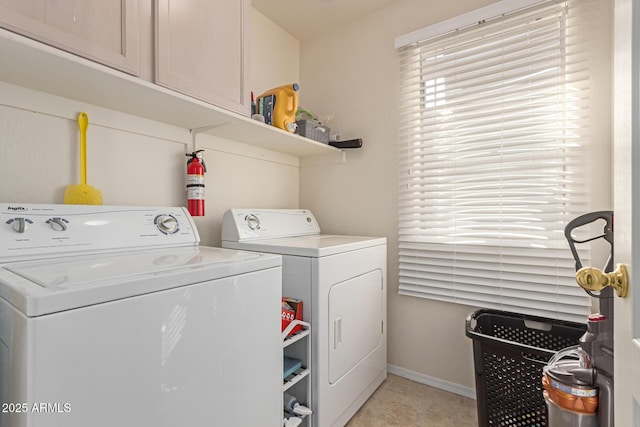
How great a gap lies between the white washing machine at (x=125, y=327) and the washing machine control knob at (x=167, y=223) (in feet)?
0.16

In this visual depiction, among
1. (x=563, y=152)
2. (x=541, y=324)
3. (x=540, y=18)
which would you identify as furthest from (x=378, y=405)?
(x=540, y=18)

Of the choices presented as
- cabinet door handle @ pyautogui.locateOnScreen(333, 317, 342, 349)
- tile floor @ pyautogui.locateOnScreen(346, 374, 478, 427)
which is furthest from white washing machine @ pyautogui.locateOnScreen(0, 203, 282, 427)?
tile floor @ pyautogui.locateOnScreen(346, 374, 478, 427)

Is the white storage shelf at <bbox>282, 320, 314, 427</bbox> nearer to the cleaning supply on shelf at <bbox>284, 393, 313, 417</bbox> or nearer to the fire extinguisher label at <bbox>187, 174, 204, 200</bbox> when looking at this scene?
the cleaning supply on shelf at <bbox>284, 393, 313, 417</bbox>

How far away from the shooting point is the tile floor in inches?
65.8

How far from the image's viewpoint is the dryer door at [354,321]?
1524mm

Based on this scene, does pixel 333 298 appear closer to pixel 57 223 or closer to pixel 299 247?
pixel 299 247

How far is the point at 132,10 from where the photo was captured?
110 centimetres

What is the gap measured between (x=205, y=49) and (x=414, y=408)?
2.15m

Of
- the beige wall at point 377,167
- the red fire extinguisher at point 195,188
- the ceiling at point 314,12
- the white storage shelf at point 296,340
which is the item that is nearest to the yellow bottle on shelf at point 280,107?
the red fire extinguisher at point 195,188

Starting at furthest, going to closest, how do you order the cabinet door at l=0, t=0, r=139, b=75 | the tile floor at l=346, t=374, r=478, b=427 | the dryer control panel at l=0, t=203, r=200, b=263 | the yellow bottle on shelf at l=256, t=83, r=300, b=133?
the yellow bottle on shelf at l=256, t=83, r=300, b=133, the tile floor at l=346, t=374, r=478, b=427, the dryer control panel at l=0, t=203, r=200, b=263, the cabinet door at l=0, t=0, r=139, b=75

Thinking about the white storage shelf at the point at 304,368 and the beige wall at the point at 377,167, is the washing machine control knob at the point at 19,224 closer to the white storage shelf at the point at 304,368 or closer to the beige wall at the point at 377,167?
the white storage shelf at the point at 304,368

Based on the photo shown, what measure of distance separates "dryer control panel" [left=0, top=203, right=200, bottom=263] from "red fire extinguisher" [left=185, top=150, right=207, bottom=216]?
17 cm

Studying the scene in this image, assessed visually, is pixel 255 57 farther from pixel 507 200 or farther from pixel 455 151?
pixel 507 200

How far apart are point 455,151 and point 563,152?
0.52m
